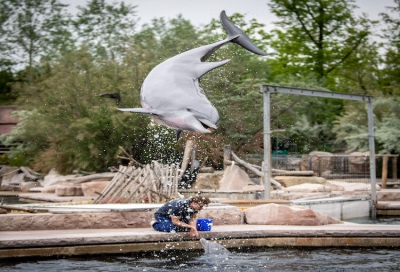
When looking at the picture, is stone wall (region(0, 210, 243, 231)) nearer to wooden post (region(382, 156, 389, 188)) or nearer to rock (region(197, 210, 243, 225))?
rock (region(197, 210, 243, 225))

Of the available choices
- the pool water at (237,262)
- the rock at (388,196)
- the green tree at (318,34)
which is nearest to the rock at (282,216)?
the pool water at (237,262)

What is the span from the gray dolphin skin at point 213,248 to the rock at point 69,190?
1213 centimetres

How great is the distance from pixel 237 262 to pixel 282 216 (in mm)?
2678

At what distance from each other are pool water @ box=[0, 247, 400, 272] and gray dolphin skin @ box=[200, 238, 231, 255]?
0.11 meters

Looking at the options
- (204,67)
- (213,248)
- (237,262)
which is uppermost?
(204,67)

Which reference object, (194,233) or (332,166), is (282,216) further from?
(332,166)

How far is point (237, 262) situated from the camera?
10.0 metres

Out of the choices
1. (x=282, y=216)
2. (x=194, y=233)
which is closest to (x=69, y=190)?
(x=282, y=216)

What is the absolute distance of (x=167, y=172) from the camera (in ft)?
52.7

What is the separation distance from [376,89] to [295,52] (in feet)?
21.5

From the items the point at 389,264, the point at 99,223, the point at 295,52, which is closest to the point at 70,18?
the point at 295,52

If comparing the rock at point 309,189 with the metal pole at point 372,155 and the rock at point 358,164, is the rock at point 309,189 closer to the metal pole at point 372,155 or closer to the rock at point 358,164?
the metal pole at point 372,155

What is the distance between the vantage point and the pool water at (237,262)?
9570 mm

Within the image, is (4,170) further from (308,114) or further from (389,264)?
(389,264)
